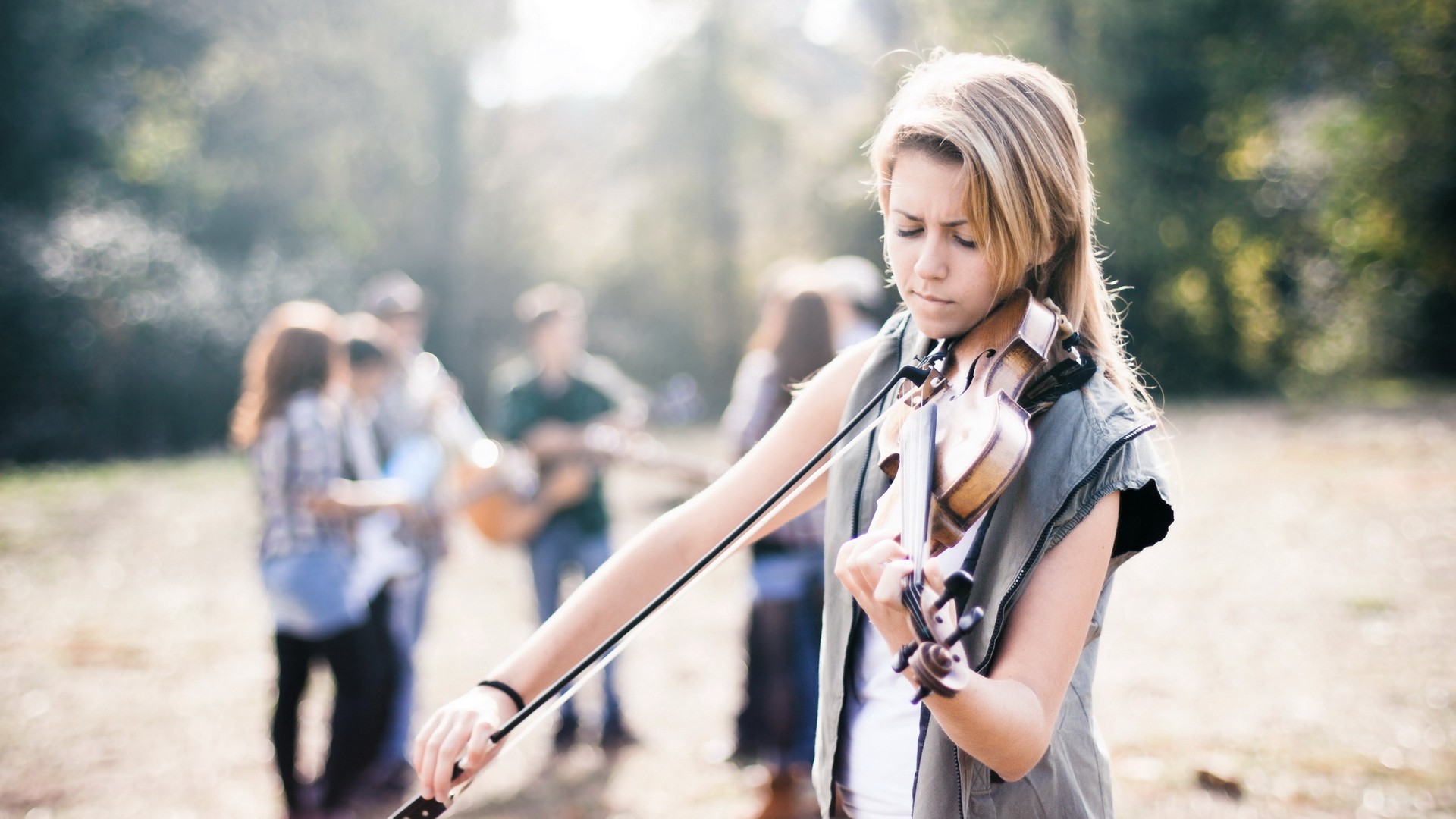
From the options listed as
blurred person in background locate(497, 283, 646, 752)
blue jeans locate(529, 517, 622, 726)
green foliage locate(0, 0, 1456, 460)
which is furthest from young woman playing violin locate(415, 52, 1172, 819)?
green foliage locate(0, 0, 1456, 460)

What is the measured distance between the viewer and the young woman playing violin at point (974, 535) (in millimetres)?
1254

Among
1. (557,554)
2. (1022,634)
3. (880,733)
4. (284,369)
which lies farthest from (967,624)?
(557,554)

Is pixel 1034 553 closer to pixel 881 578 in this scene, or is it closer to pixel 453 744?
pixel 881 578

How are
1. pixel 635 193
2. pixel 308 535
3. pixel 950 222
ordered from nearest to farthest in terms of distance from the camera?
pixel 950 222, pixel 308 535, pixel 635 193

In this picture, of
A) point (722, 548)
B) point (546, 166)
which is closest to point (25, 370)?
point (546, 166)

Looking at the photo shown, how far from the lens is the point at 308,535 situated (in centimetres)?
399

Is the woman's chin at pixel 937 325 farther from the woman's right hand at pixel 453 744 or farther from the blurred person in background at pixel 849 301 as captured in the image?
the blurred person in background at pixel 849 301

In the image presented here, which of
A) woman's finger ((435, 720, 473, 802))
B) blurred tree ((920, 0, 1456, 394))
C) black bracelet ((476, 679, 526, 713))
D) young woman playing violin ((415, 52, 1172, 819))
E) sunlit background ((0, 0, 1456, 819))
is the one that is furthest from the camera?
blurred tree ((920, 0, 1456, 394))

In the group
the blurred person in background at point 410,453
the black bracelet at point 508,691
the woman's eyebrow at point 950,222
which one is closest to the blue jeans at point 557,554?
the blurred person in background at point 410,453

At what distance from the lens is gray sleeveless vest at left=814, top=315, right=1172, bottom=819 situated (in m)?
1.30

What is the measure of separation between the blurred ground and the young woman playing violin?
5.28 feet

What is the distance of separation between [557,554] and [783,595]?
54.3 inches

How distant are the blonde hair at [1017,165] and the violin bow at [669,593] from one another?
223 mm

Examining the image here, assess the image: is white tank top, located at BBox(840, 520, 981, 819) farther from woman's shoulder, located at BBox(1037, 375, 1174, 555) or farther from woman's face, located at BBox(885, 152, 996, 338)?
woman's face, located at BBox(885, 152, 996, 338)
